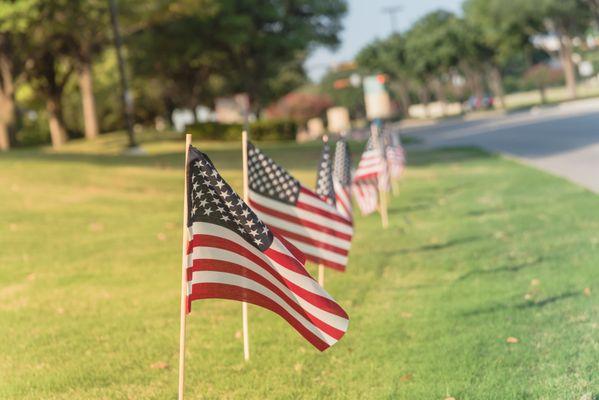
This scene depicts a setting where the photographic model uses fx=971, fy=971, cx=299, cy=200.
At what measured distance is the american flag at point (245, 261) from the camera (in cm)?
551

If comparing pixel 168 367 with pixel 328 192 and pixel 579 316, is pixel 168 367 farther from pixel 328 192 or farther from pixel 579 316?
pixel 579 316

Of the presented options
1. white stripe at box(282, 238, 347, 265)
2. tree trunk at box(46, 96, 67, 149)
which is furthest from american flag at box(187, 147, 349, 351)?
tree trunk at box(46, 96, 67, 149)

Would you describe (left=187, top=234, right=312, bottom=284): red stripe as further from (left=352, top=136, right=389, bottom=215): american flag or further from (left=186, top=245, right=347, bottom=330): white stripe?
(left=352, top=136, right=389, bottom=215): american flag

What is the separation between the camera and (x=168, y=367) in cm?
725

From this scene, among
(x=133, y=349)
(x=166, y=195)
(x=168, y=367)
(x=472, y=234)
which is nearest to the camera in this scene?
(x=168, y=367)

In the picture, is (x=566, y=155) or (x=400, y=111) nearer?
(x=566, y=155)

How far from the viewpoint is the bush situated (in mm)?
45375

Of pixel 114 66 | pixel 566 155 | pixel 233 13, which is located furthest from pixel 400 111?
pixel 566 155

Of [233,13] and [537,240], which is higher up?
[233,13]

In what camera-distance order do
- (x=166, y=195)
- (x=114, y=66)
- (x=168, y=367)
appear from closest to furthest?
(x=168, y=367) < (x=166, y=195) < (x=114, y=66)

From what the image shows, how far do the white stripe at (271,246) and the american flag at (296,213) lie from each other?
1911mm

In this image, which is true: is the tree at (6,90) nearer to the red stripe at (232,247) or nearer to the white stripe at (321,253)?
the white stripe at (321,253)

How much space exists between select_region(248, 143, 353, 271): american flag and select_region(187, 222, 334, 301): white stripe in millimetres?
1911

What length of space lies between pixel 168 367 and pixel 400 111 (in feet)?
376
